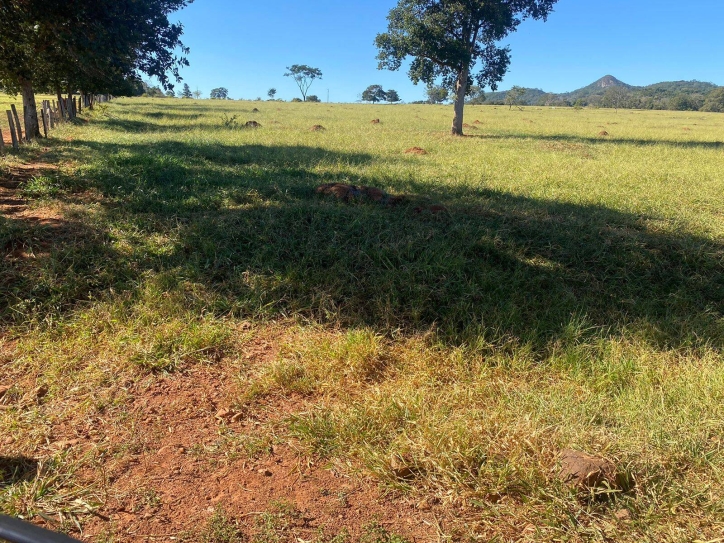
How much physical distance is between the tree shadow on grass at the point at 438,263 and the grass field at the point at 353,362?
0.03 meters

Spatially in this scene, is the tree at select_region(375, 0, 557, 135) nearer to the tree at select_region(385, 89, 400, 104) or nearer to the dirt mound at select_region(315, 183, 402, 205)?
the dirt mound at select_region(315, 183, 402, 205)

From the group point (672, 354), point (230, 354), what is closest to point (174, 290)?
point (230, 354)

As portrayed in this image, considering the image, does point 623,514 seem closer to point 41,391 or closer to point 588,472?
point 588,472

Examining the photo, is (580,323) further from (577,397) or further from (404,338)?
(404,338)

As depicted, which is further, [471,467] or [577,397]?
[577,397]

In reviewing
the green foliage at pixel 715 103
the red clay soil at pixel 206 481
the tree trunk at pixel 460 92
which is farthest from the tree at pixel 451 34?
the green foliage at pixel 715 103

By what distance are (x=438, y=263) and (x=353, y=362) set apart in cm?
192

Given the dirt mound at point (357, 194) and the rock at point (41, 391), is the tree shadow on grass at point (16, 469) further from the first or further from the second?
the dirt mound at point (357, 194)

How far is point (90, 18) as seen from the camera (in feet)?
22.3

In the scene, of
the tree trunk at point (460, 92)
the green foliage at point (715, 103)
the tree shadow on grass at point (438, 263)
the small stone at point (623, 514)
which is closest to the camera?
the small stone at point (623, 514)

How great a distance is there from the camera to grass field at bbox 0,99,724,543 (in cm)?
226

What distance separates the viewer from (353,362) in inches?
137

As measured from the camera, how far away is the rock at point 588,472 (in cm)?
224

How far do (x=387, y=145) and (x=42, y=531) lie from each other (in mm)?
14456
